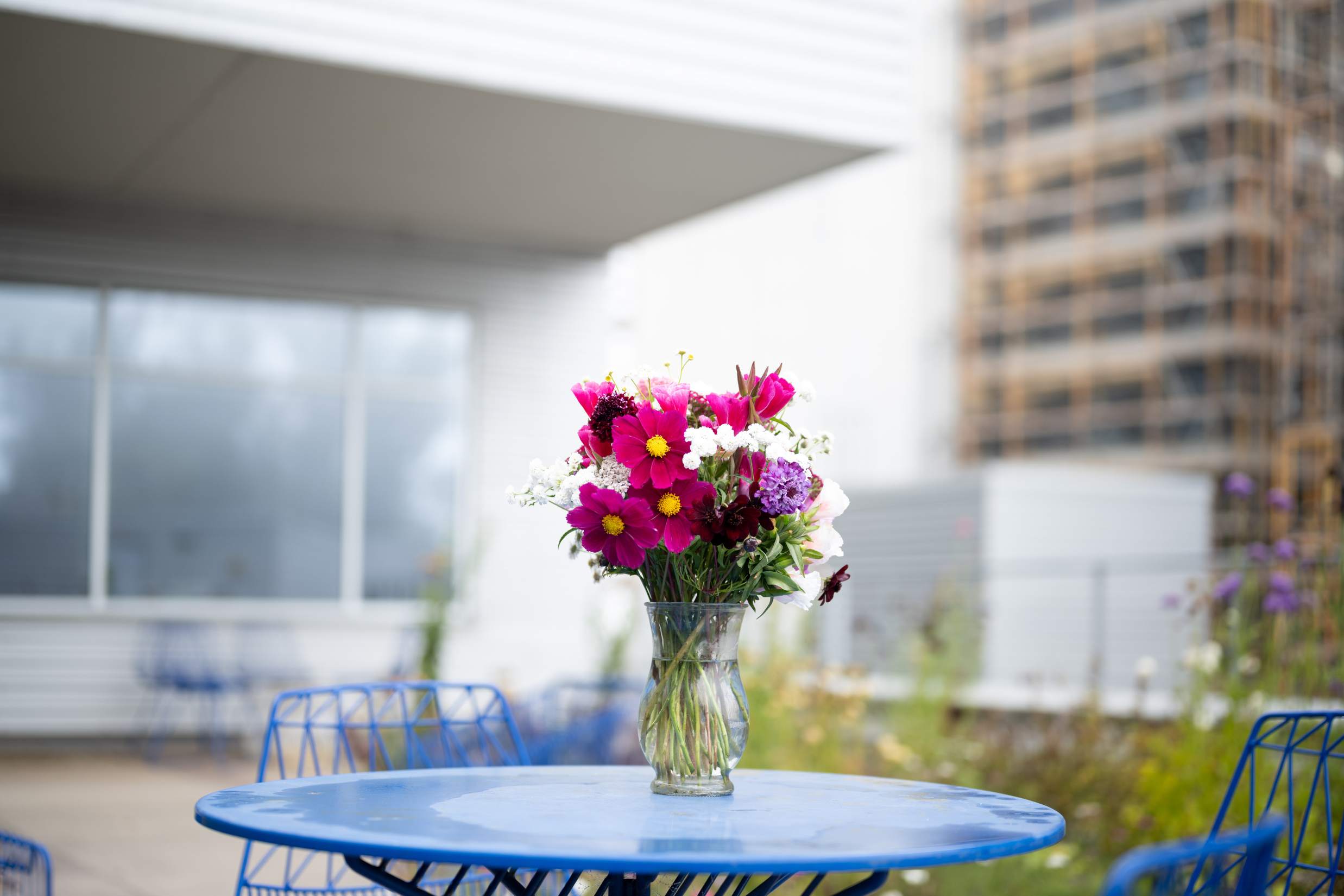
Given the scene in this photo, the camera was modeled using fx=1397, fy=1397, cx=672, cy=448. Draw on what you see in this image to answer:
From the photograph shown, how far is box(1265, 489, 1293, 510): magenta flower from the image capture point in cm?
467

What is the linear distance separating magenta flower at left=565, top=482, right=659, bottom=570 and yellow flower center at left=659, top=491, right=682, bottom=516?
0.02 metres

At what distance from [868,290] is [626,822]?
3854 cm

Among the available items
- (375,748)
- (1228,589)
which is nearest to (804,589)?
(375,748)

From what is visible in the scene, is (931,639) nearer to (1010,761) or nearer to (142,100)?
(1010,761)

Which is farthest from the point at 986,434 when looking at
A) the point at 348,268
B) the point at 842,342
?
the point at 348,268

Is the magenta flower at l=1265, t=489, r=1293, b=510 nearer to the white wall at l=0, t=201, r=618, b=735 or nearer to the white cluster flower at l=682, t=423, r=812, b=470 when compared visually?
the white cluster flower at l=682, t=423, r=812, b=470

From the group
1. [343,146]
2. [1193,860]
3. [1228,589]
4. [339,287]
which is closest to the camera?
[1193,860]

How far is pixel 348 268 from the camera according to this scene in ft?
26.1

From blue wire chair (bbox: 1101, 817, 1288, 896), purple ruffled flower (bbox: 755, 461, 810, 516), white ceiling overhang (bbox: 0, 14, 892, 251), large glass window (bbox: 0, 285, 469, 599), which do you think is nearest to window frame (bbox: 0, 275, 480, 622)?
large glass window (bbox: 0, 285, 469, 599)

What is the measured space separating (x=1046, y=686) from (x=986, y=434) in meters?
30.2

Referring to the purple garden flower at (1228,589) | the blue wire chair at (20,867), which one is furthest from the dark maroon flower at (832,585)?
the purple garden flower at (1228,589)

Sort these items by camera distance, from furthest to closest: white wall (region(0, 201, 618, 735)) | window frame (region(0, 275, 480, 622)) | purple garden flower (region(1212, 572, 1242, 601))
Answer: window frame (region(0, 275, 480, 622)) < white wall (region(0, 201, 618, 735)) < purple garden flower (region(1212, 572, 1242, 601))

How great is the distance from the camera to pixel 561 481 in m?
2.07

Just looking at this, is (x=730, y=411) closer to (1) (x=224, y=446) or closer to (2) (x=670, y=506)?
(2) (x=670, y=506)
